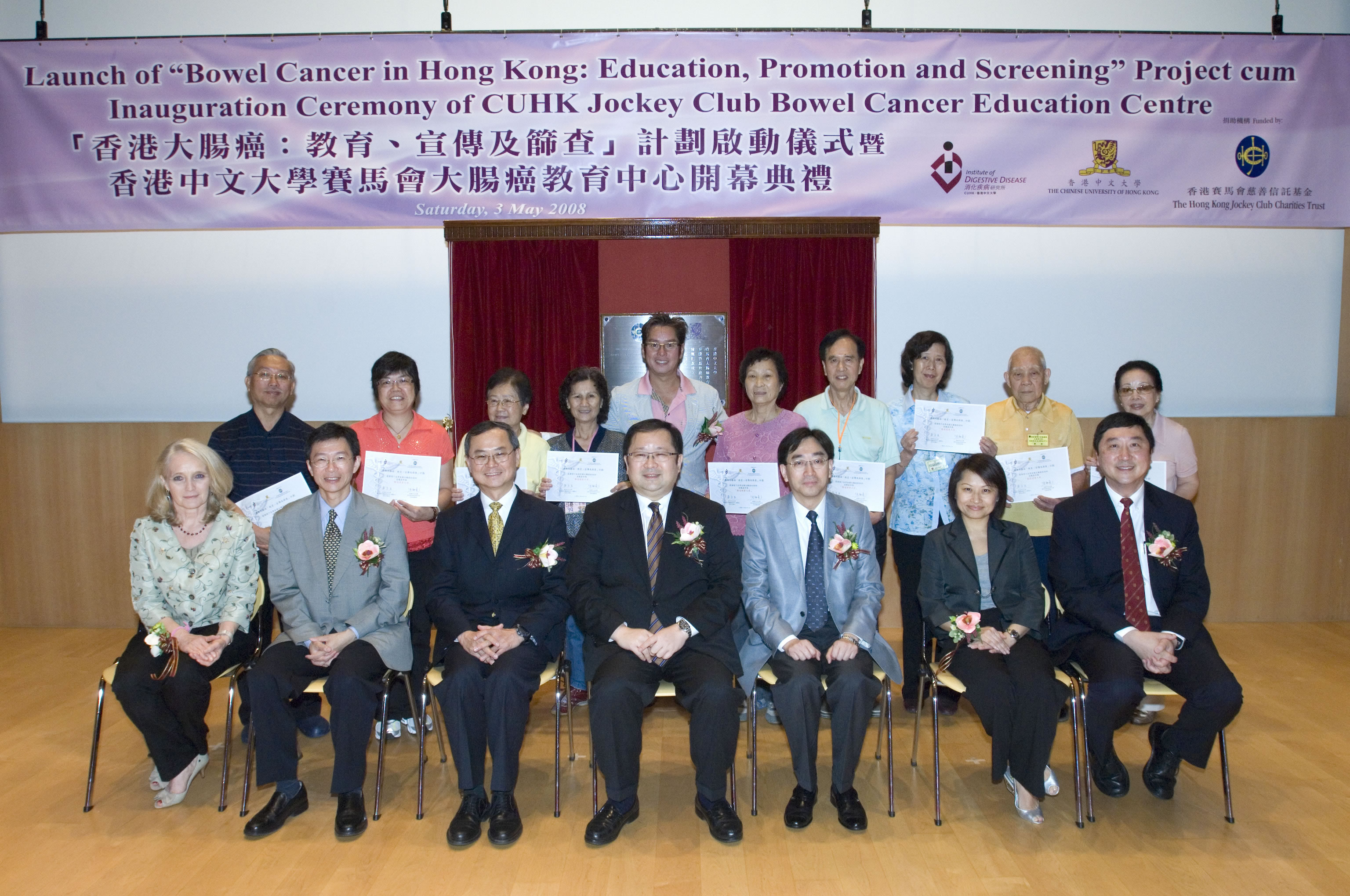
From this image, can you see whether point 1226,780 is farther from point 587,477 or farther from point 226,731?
point 226,731

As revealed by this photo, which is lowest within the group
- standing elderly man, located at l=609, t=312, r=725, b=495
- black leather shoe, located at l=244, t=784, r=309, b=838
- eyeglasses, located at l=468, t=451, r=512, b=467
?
black leather shoe, located at l=244, t=784, r=309, b=838

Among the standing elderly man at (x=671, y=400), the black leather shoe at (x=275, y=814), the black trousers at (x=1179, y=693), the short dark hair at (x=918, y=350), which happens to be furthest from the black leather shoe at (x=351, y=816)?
the short dark hair at (x=918, y=350)

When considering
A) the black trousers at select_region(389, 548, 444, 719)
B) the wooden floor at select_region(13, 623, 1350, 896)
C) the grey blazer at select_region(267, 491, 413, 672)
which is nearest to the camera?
the wooden floor at select_region(13, 623, 1350, 896)

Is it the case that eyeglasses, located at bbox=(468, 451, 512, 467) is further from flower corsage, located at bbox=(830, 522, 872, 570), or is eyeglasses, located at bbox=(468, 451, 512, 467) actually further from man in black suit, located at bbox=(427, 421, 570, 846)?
flower corsage, located at bbox=(830, 522, 872, 570)

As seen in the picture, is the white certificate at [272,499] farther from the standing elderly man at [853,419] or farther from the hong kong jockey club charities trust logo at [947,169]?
the hong kong jockey club charities trust logo at [947,169]

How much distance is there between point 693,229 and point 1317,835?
14.8 feet

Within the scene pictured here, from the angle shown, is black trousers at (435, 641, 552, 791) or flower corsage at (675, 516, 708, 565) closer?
black trousers at (435, 641, 552, 791)

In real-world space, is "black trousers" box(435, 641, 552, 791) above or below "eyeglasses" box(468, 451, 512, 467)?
below

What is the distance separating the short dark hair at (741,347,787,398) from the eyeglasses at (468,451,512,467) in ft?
4.32

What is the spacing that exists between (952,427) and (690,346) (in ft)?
7.29

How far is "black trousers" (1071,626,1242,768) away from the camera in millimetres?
3480

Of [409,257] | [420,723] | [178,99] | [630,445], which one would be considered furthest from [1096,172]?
[178,99]

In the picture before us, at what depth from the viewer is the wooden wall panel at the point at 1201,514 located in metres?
6.28

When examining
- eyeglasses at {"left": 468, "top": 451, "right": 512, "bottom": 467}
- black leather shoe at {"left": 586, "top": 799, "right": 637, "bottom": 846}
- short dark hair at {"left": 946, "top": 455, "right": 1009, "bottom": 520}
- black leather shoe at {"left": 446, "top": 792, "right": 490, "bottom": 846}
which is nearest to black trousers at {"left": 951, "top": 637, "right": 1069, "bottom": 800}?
short dark hair at {"left": 946, "top": 455, "right": 1009, "bottom": 520}
